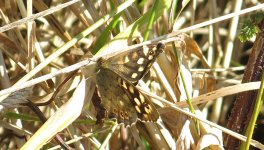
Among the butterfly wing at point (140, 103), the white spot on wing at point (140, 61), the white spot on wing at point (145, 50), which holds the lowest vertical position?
the butterfly wing at point (140, 103)

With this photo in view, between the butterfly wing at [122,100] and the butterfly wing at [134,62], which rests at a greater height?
the butterfly wing at [134,62]

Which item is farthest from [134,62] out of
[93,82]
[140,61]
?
[93,82]

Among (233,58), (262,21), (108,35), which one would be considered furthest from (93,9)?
(233,58)

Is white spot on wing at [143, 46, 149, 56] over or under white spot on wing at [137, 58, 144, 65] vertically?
over

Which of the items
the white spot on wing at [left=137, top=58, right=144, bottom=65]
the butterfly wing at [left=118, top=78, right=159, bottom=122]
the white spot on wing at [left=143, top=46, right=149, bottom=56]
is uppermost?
the white spot on wing at [left=143, top=46, right=149, bottom=56]

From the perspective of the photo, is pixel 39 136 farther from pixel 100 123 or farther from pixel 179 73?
pixel 179 73

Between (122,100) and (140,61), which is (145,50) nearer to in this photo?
(140,61)
